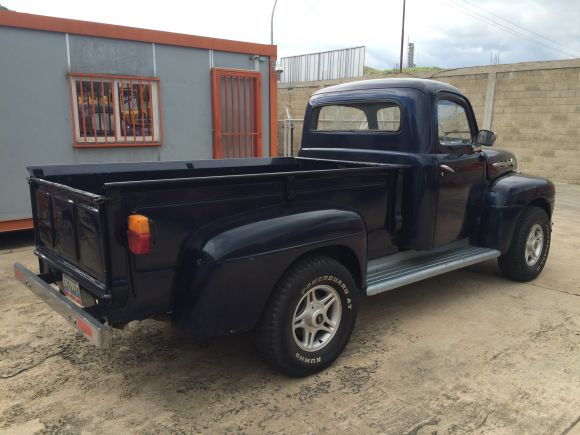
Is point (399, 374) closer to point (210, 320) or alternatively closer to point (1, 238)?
point (210, 320)

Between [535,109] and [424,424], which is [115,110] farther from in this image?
[535,109]

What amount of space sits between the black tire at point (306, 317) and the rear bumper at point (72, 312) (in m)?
0.92

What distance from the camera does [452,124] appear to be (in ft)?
14.6

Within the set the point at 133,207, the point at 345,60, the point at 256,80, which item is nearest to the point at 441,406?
the point at 133,207

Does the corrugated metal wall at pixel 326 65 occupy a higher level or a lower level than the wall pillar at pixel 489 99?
higher

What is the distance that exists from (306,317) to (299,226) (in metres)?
0.61

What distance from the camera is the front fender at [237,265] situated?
8.56 feet

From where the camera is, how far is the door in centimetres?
417

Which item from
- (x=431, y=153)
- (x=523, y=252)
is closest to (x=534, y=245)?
(x=523, y=252)

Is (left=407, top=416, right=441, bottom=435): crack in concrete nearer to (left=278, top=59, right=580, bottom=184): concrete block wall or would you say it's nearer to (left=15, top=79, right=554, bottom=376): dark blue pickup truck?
(left=15, top=79, right=554, bottom=376): dark blue pickup truck

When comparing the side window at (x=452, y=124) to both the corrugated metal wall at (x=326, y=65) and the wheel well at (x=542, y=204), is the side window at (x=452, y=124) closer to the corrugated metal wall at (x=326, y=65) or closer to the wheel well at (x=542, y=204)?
the wheel well at (x=542, y=204)

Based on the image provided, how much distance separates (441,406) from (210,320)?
1.45 meters

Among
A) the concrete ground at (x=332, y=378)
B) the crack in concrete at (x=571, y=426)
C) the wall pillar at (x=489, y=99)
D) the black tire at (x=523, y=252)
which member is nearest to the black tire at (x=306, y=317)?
the concrete ground at (x=332, y=378)

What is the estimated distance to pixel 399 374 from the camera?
3.18 m
